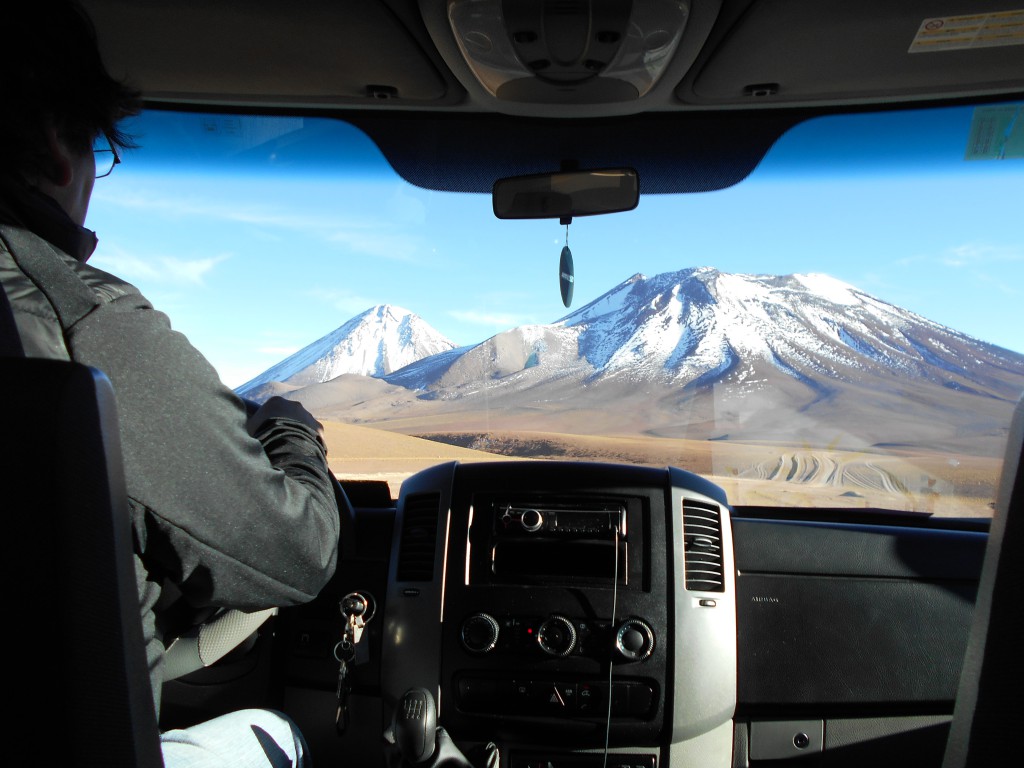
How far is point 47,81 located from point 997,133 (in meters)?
3.61

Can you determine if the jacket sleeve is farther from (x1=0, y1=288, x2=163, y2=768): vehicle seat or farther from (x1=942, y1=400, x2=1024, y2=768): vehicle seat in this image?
(x1=942, y1=400, x2=1024, y2=768): vehicle seat

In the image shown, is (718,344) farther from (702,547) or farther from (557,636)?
(557,636)

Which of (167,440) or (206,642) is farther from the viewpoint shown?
(206,642)

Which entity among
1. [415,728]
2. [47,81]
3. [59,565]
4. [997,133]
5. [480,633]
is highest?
[997,133]

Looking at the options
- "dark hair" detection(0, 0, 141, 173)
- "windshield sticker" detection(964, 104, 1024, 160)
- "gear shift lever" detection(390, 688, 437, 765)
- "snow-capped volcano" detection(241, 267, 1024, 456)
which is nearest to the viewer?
"dark hair" detection(0, 0, 141, 173)

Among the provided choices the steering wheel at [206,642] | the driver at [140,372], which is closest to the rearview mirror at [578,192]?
the driver at [140,372]

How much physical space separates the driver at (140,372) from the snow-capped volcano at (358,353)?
6.45ft

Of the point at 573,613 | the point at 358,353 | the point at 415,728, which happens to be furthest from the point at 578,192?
the point at 415,728

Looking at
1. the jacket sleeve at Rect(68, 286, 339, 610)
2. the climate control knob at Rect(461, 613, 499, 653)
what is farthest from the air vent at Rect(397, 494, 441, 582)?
the jacket sleeve at Rect(68, 286, 339, 610)

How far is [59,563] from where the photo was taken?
3.60ft

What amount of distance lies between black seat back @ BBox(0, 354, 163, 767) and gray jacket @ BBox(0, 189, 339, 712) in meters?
0.18

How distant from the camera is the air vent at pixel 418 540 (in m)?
2.87

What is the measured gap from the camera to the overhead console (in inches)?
105

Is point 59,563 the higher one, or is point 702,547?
point 59,563
